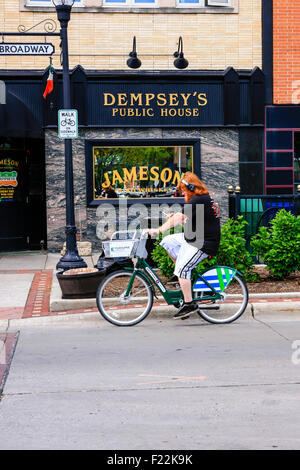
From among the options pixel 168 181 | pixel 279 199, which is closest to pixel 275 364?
pixel 279 199

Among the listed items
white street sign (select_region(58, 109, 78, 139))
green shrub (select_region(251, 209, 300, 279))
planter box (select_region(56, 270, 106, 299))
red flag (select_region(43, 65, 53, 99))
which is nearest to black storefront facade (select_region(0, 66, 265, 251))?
red flag (select_region(43, 65, 53, 99))

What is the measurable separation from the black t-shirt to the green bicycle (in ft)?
1.19

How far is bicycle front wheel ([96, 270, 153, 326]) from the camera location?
26.5ft

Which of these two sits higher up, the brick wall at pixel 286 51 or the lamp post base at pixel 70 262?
the brick wall at pixel 286 51

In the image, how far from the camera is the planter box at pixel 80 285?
29.3 feet

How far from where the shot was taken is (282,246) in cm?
1005

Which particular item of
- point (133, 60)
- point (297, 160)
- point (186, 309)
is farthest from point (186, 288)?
point (297, 160)

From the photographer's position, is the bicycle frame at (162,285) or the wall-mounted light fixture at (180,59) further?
the wall-mounted light fixture at (180,59)

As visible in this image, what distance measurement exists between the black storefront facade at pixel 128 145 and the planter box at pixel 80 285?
5.82m

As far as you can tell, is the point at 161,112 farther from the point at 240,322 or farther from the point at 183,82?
the point at 240,322

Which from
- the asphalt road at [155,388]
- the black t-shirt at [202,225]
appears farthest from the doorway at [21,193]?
the black t-shirt at [202,225]

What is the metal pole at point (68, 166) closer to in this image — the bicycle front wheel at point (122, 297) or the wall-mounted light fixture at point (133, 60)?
the bicycle front wheel at point (122, 297)

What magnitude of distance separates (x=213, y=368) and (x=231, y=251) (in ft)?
12.2

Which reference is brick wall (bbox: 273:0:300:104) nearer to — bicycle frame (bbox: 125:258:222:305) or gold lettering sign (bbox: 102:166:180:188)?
gold lettering sign (bbox: 102:166:180:188)
